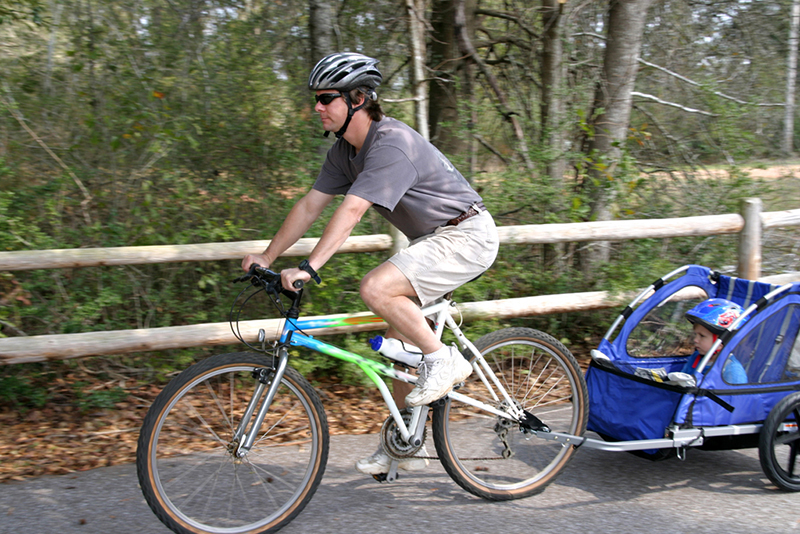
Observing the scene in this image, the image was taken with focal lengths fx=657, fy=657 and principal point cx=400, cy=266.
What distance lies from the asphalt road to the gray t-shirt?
1.37 m

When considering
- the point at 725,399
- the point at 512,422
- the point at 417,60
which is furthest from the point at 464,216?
the point at 417,60

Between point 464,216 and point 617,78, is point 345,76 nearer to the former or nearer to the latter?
point 464,216

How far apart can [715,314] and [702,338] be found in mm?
156

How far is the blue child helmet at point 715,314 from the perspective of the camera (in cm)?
349

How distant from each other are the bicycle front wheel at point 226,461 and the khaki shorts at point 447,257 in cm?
72

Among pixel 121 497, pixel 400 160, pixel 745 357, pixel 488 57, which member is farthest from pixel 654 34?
pixel 121 497

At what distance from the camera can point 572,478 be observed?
3.65 meters

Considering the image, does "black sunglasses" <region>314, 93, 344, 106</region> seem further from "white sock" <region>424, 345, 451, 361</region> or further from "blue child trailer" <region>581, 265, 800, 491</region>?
"blue child trailer" <region>581, 265, 800, 491</region>

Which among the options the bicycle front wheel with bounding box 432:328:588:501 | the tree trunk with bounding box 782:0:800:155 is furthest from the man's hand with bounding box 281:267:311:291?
the tree trunk with bounding box 782:0:800:155

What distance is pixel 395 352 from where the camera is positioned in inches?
129

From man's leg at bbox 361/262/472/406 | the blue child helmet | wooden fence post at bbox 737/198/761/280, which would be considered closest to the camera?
man's leg at bbox 361/262/472/406

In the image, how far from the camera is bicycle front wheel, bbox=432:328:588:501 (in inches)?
134

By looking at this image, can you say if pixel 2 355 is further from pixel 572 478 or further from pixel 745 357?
pixel 745 357

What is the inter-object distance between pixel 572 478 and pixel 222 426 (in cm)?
193
